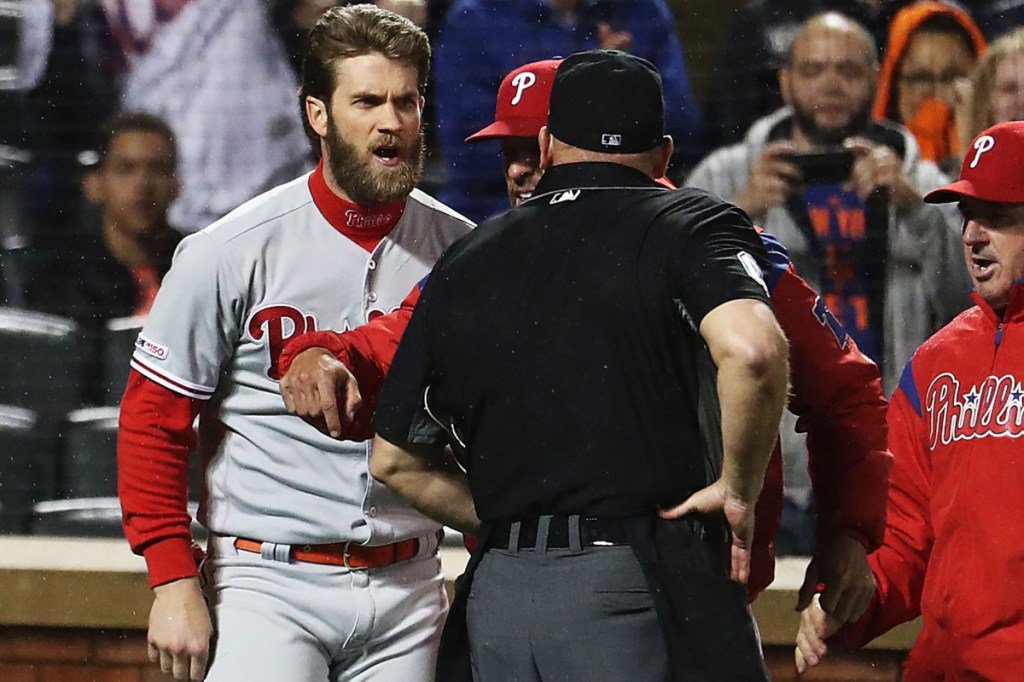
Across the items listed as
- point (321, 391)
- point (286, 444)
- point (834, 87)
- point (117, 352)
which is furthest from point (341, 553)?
point (834, 87)

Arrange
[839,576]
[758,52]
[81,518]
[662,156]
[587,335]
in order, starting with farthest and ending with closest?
[758,52] < [81,518] < [839,576] < [662,156] < [587,335]

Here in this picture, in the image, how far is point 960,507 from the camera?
293 centimetres

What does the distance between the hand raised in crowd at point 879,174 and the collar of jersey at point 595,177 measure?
232 cm

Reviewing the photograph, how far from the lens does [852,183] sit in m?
4.55

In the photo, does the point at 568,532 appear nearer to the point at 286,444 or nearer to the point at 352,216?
the point at 286,444

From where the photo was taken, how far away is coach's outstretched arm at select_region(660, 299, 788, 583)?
2107 millimetres

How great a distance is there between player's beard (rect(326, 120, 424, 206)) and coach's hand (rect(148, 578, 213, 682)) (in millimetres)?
754

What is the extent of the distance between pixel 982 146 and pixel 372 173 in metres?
1.15

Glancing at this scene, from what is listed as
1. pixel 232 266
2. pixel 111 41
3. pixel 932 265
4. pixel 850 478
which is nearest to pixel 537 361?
pixel 850 478

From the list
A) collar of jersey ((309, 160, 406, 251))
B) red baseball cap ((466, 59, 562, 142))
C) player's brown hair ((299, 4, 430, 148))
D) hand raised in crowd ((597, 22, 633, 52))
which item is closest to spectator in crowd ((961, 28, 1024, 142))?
hand raised in crowd ((597, 22, 633, 52))

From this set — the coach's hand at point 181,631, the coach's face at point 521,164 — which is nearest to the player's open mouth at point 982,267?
the coach's face at point 521,164

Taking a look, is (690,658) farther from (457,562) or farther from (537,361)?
(457,562)

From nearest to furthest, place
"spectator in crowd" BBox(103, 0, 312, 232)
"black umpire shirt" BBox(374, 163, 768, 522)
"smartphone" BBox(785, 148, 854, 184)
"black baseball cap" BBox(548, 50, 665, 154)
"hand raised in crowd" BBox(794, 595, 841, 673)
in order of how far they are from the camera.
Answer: "black umpire shirt" BBox(374, 163, 768, 522), "black baseball cap" BBox(548, 50, 665, 154), "hand raised in crowd" BBox(794, 595, 841, 673), "smartphone" BBox(785, 148, 854, 184), "spectator in crowd" BBox(103, 0, 312, 232)

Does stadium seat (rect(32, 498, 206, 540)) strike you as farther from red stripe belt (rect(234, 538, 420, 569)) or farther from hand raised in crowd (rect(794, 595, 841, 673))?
hand raised in crowd (rect(794, 595, 841, 673))
